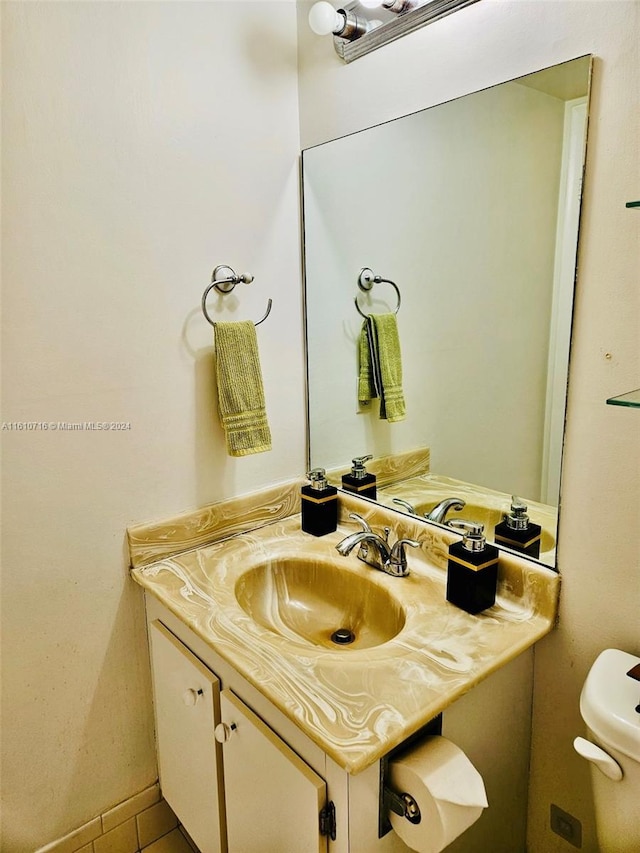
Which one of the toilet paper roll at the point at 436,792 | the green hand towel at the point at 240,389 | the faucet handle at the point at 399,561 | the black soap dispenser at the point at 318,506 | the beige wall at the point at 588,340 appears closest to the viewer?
the toilet paper roll at the point at 436,792

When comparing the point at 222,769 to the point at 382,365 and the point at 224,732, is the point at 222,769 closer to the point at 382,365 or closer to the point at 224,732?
the point at 224,732

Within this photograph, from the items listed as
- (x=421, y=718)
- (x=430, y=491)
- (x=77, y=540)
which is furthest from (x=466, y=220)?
(x=77, y=540)

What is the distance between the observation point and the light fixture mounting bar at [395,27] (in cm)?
107

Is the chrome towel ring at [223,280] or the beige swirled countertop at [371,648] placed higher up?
the chrome towel ring at [223,280]

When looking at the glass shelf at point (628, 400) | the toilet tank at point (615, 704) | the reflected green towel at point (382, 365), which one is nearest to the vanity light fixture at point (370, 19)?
the reflected green towel at point (382, 365)

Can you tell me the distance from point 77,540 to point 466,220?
1096 millimetres

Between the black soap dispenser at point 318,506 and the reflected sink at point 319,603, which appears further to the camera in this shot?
the black soap dispenser at point 318,506

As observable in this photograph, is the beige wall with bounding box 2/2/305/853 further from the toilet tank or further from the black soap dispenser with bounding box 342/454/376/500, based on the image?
the toilet tank

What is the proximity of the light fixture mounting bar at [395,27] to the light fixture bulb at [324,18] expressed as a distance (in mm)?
82

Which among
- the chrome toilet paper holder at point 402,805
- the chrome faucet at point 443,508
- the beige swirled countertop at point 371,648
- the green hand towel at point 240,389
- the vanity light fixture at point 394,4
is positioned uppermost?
the vanity light fixture at point 394,4

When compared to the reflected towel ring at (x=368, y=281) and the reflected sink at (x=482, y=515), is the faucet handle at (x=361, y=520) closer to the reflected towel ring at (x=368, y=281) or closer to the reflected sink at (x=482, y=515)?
the reflected sink at (x=482, y=515)

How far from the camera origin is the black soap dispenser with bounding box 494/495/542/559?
1.09m

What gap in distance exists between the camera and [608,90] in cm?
87

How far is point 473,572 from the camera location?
1034 mm
